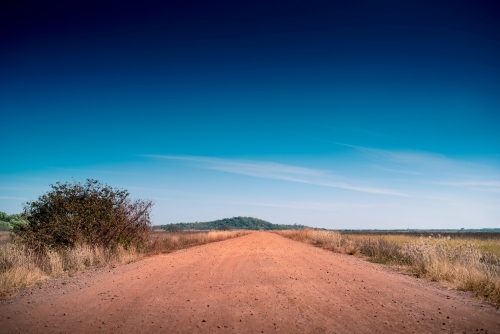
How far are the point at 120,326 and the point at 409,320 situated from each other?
5355 mm

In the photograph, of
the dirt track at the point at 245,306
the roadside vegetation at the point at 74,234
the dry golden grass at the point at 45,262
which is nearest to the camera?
the dirt track at the point at 245,306

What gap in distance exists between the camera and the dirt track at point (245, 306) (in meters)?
5.62

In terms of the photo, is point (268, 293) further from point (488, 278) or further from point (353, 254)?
point (353, 254)

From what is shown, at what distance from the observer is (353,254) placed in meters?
20.9

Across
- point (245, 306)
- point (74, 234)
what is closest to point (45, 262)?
point (74, 234)

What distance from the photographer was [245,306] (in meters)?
6.88

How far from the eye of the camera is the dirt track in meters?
5.62

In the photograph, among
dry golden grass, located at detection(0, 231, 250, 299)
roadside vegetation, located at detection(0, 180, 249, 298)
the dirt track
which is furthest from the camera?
roadside vegetation, located at detection(0, 180, 249, 298)

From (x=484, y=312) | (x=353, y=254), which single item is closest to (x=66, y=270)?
(x=484, y=312)

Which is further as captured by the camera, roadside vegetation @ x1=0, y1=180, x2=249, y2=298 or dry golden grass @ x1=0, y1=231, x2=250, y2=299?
roadside vegetation @ x1=0, y1=180, x2=249, y2=298

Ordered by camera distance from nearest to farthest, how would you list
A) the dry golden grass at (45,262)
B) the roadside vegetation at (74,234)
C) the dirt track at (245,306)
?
the dirt track at (245,306) → the dry golden grass at (45,262) → the roadside vegetation at (74,234)

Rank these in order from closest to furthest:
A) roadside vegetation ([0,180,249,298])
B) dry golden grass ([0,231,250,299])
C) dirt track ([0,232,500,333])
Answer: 1. dirt track ([0,232,500,333])
2. dry golden grass ([0,231,250,299])
3. roadside vegetation ([0,180,249,298])

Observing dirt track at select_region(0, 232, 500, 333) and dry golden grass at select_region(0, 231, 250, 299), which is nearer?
dirt track at select_region(0, 232, 500, 333)

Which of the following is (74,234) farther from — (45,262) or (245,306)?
(245,306)
